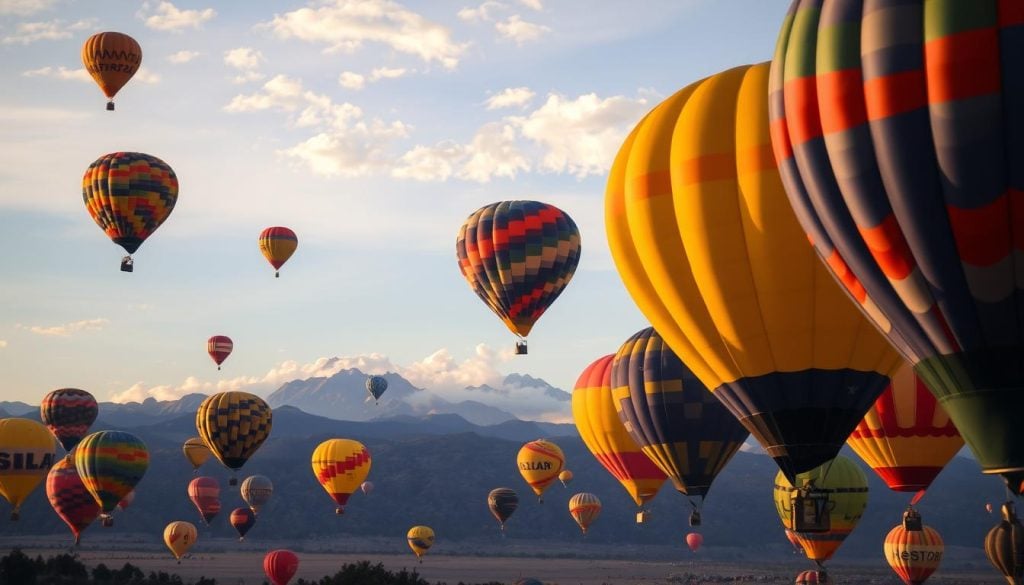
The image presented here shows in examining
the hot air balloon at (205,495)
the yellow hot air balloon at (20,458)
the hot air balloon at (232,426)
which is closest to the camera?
the yellow hot air balloon at (20,458)

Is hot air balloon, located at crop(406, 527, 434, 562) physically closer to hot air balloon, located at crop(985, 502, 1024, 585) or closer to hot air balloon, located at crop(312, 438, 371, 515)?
hot air balloon, located at crop(312, 438, 371, 515)

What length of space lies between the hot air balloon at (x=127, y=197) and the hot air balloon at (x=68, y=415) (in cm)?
1928

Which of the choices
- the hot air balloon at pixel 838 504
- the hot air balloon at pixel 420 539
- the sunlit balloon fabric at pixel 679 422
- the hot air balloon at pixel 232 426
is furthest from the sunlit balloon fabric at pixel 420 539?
the sunlit balloon fabric at pixel 679 422

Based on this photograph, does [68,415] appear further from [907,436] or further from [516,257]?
[907,436]

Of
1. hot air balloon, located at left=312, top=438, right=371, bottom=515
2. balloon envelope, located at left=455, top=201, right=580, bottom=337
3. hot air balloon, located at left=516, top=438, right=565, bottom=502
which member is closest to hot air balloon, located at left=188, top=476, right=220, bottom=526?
hot air balloon, located at left=312, top=438, right=371, bottom=515

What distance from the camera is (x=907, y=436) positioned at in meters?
40.9

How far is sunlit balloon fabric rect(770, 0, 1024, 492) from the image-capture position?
65.1 ft

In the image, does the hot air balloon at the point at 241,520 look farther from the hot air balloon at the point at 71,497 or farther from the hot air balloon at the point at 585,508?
the hot air balloon at the point at 71,497

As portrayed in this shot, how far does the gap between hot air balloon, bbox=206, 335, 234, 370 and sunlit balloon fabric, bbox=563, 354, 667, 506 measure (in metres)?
49.7

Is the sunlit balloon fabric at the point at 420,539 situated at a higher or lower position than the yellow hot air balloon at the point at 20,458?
lower

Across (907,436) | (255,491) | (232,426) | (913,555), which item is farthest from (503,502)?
(907,436)

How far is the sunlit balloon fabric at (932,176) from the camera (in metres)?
19.8

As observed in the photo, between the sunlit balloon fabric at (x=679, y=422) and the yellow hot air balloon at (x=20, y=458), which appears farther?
the yellow hot air balloon at (x=20, y=458)

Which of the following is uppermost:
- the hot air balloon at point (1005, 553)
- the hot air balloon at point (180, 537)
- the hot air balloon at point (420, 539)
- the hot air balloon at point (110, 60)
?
the hot air balloon at point (110, 60)
